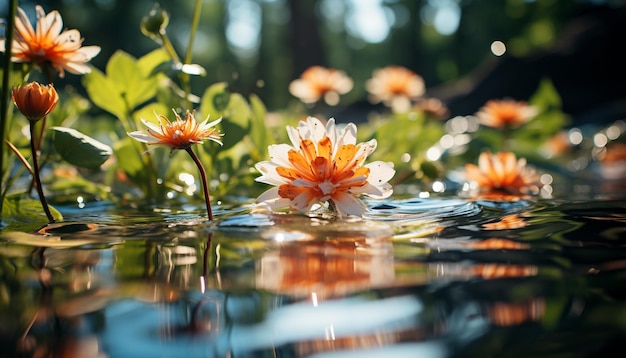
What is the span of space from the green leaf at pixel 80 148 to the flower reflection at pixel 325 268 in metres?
0.55

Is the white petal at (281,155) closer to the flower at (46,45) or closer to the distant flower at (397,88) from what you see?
the flower at (46,45)

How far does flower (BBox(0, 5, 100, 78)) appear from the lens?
1461 millimetres

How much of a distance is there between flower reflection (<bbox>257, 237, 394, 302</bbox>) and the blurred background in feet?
3.51

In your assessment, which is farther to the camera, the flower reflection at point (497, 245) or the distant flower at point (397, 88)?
the distant flower at point (397, 88)

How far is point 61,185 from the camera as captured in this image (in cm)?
199

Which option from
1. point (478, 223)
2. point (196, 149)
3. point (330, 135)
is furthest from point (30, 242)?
point (478, 223)

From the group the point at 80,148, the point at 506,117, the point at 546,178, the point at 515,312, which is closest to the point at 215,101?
the point at 80,148

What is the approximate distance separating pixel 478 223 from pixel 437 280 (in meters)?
0.53

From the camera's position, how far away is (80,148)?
148cm

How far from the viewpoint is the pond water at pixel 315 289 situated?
0.74 metres

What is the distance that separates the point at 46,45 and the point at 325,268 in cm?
89

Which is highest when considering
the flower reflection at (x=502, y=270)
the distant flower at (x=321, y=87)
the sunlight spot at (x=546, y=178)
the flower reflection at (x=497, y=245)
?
the distant flower at (x=321, y=87)

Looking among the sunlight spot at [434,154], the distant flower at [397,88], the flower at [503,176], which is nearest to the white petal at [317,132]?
the flower at [503,176]

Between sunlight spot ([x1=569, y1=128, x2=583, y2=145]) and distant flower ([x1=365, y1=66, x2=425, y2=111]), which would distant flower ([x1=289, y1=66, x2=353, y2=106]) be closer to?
distant flower ([x1=365, y1=66, x2=425, y2=111])
